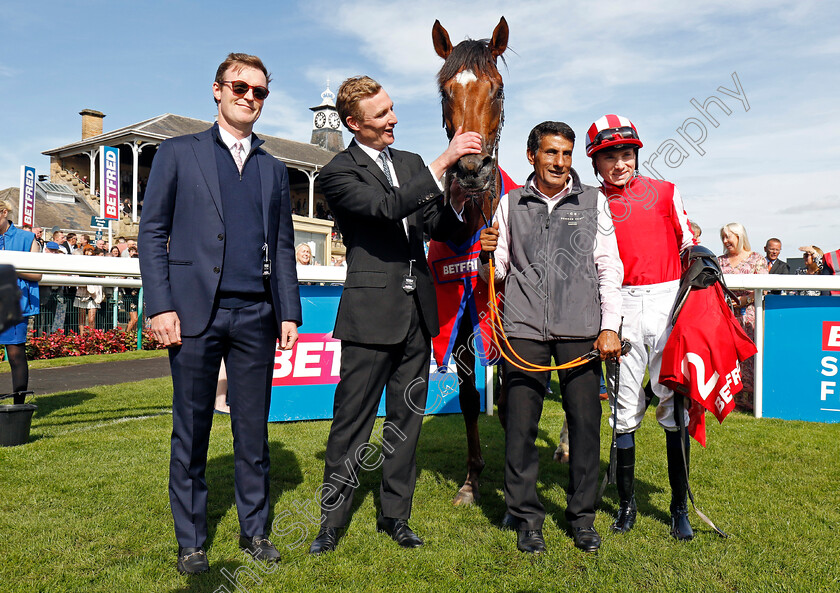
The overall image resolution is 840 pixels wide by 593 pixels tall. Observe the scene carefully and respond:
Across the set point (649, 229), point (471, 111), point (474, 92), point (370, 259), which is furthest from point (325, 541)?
point (474, 92)

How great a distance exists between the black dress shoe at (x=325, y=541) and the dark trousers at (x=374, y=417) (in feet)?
0.14

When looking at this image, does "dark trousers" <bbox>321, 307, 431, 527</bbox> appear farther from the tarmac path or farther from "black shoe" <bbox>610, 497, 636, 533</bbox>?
the tarmac path

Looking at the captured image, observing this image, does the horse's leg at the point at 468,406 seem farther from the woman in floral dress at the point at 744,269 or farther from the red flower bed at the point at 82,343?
the red flower bed at the point at 82,343

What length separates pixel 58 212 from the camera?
2903 cm

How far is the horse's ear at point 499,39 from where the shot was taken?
13.3 ft

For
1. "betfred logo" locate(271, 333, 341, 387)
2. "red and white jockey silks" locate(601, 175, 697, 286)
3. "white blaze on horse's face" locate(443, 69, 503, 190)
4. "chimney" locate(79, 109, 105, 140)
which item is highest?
"chimney" locate(79, 109, 105, 140)

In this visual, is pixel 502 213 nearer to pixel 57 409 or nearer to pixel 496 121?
pixel 496 121

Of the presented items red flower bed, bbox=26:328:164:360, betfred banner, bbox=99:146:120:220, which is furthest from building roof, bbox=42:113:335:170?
red flower bed, bbox=26:328:164:360

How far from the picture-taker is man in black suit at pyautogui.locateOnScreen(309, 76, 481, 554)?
317 centimetres

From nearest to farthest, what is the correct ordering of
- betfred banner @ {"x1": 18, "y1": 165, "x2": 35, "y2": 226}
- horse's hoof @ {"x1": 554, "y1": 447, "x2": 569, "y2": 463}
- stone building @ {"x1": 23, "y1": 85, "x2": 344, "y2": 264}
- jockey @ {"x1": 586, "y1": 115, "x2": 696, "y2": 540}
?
jockey @ {"x1": 586, "y1": 115, "x2": 696, "y2": 540}, horse's hoof @ {"x1": 554, "y1": 447, "x2": 569, "y2": 463}, betfred banner @ {"x1": 18, "y1": 165, "x2": 35, "y2": 226}, stone building @ {"x1": 23, "y1": 85, "x2": 344, "y2": 264}

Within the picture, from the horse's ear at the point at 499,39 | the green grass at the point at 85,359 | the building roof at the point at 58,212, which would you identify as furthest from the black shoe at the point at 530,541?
the building roof at the point at 58,212

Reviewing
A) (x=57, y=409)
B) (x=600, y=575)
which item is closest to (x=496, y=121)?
(x=600, y=575)

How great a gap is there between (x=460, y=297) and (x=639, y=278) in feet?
3.54

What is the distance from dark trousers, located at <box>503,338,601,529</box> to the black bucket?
4050mm
